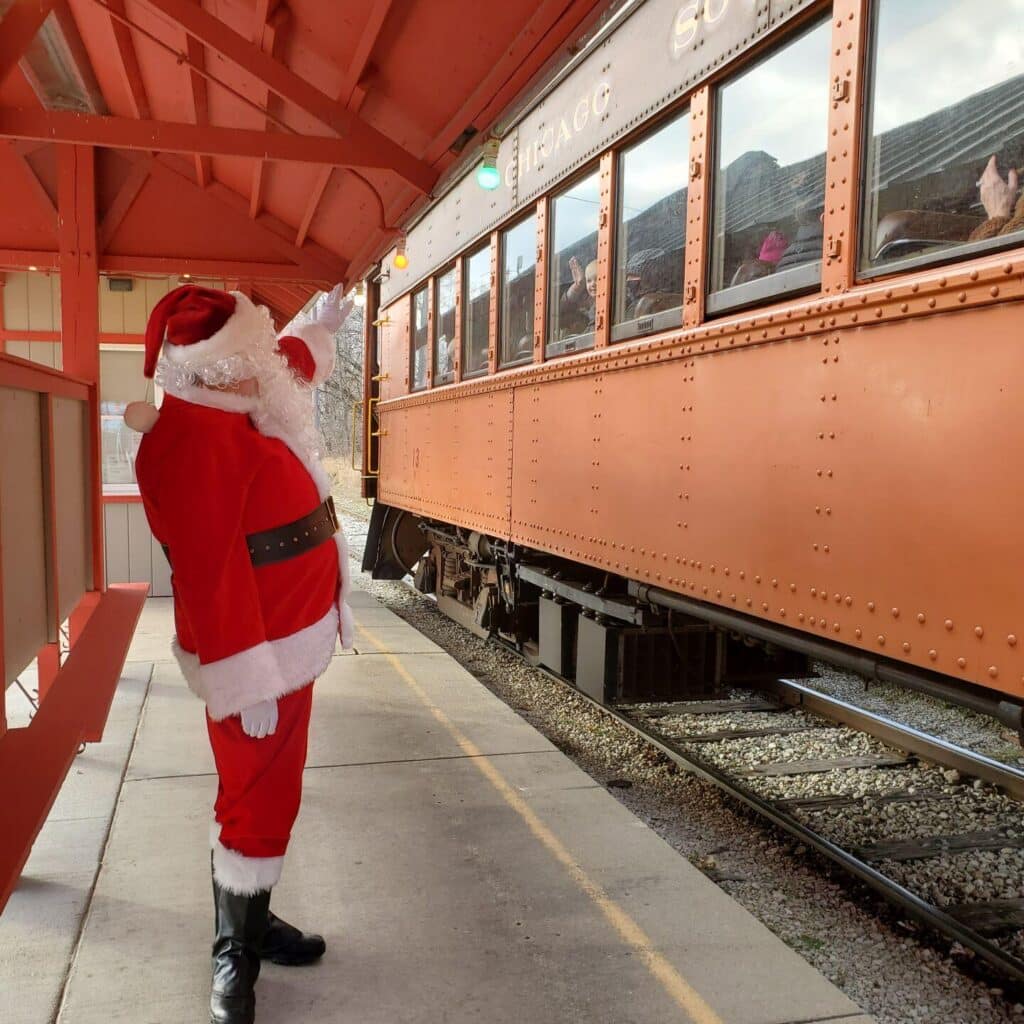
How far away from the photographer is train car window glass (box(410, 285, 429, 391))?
731 cm

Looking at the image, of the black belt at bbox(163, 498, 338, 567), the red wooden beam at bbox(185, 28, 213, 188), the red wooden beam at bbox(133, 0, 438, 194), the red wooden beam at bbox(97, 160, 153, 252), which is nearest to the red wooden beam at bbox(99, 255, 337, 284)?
the red wooden beam at bbox(97, 160, 153, 252)

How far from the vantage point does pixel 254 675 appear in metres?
1.99

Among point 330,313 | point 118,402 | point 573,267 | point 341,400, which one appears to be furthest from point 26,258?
point 341,400

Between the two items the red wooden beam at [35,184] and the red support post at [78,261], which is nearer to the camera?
the red support post at [78,261]

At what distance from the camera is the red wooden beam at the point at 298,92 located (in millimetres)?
3373

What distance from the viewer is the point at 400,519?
9008mm

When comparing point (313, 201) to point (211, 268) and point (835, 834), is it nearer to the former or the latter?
point (211, 268)

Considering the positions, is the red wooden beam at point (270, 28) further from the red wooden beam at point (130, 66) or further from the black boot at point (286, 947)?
the black boot at point (286, 947)

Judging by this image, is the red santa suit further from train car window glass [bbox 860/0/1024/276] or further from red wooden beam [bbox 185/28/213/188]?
red wooden beam [bbox 185/28/213/188]

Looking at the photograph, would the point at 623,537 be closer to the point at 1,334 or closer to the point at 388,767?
the point at 388,767

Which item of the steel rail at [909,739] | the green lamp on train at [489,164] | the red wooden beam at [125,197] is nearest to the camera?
the steel rail at [909,739]

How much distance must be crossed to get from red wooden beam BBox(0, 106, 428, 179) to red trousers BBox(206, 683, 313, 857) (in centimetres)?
281

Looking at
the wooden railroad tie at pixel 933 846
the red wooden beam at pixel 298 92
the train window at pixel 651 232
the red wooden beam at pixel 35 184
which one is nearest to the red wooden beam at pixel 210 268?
the red wooden beam at pixel 35 184

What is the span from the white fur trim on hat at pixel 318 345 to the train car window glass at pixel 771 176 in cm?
139
